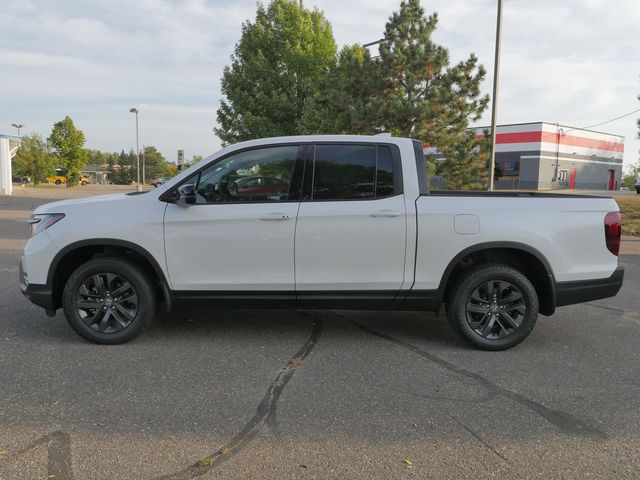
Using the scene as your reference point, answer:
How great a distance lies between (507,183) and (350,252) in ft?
161

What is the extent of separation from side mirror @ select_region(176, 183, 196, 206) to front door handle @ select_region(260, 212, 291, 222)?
0.63 m

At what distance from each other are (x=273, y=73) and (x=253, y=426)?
17565mm

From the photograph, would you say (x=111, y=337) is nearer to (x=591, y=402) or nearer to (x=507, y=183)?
(x=591, y=402)

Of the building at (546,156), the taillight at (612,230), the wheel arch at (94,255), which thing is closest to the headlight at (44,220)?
the wheel arch at (94,255)

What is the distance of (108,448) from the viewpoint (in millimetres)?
2959

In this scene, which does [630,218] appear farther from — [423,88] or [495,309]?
[495,309]

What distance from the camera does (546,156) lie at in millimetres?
48062

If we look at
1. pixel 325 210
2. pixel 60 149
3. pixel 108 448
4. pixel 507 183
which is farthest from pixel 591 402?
pixel 60 149

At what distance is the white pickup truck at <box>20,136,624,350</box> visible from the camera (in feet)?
14.8

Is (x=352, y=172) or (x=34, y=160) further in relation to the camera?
(x=34, y=160)

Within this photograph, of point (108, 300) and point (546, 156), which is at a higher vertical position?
point (546, 156)

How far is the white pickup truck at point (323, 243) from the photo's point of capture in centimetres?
451

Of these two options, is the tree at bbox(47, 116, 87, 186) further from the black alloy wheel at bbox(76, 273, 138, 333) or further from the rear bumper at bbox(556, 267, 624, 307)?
the rear bumper at bbox(556, 267, 624, 307)

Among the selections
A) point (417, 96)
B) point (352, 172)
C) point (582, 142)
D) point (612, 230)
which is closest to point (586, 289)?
point (612, 230)
